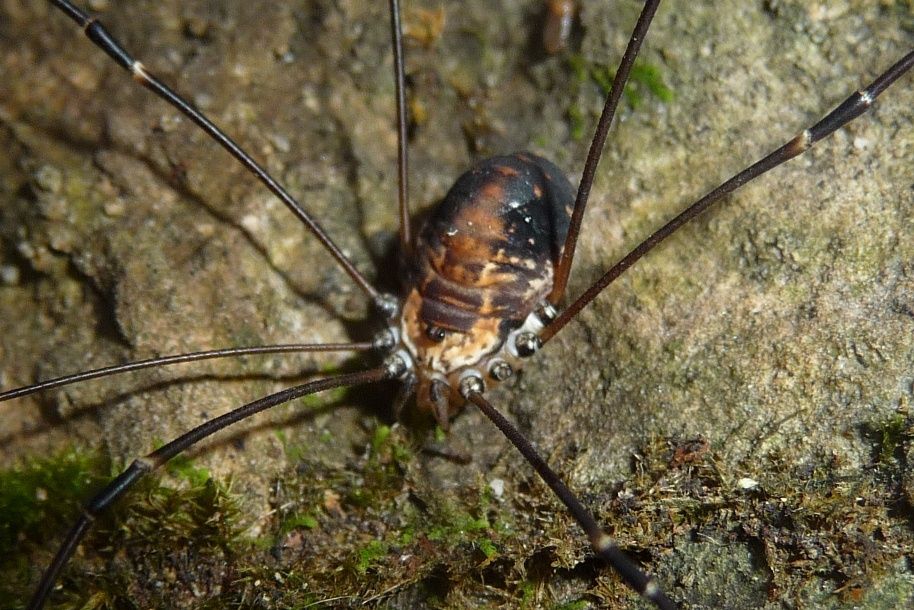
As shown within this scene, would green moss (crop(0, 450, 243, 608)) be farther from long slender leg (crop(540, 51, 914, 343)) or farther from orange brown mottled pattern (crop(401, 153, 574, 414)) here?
long slender leg (crop(540, 51, 914, 343))

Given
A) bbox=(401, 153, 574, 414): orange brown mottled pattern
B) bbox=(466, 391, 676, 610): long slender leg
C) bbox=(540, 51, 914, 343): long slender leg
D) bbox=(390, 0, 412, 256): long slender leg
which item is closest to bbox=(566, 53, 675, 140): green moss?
bbox=(401, 153, 574, 414): orange brown mottled pattern

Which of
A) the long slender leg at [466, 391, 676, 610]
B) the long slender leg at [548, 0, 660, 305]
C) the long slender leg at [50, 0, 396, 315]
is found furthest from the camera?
the long slender leg at [50, 0, 396, 315]

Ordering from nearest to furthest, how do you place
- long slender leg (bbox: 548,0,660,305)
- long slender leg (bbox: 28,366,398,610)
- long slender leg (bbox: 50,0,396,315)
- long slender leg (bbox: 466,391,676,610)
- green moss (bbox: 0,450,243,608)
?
long slender leg (bbox: 466,391,676,610)
long slender leg (bbox: 28,366,398,610)
long slender leg (bbox: 548,0,660,305)
green moss (bbox: 0,450,243,608)
long slender leg (bbox: 50,0,396,315)

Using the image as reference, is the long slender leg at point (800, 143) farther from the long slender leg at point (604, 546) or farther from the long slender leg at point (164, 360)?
the long slender leg at point (164, 360)

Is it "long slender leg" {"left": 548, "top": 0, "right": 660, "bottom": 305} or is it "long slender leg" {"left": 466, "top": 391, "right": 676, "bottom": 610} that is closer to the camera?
"long slender leg" {"left": 466, "top": 391, "right": 676, "bottom": 610}

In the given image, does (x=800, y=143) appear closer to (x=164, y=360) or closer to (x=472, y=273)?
(x=472, y=273)

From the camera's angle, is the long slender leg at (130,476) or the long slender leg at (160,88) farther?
the long slender leg at (160,88)

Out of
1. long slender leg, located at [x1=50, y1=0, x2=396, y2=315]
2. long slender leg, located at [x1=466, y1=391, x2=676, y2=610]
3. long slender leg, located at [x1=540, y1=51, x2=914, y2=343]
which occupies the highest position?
long slender leg, located at [x1=50, y1=0, x2=396, y2=315]

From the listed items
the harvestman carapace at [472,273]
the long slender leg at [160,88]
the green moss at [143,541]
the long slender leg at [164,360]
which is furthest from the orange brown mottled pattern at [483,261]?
the green moss at [143,541]

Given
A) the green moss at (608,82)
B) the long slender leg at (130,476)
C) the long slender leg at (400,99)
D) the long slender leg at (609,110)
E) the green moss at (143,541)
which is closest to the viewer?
the long slender leg at (130,476)
